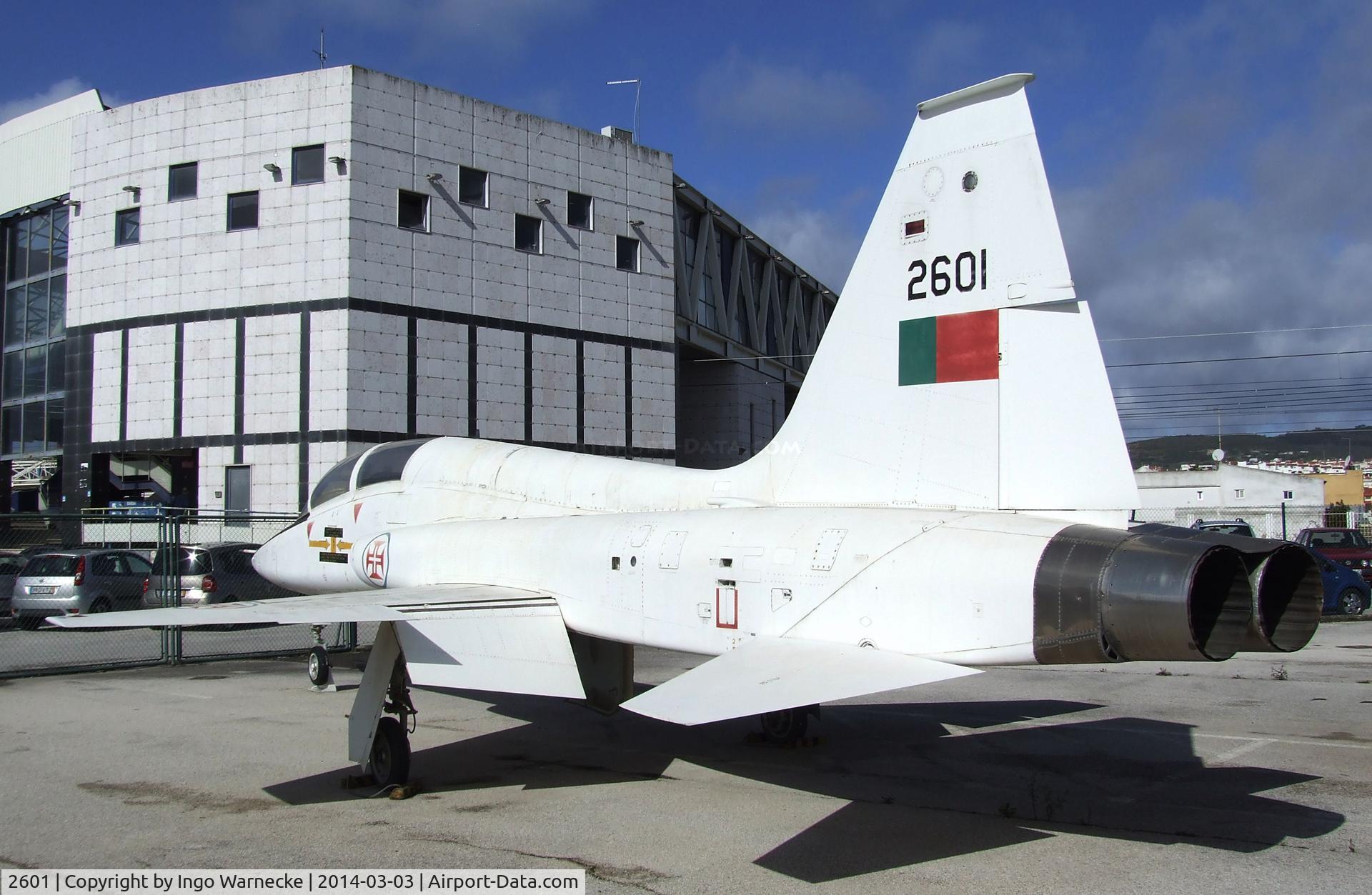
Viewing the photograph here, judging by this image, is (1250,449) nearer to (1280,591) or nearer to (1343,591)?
(1343,591)

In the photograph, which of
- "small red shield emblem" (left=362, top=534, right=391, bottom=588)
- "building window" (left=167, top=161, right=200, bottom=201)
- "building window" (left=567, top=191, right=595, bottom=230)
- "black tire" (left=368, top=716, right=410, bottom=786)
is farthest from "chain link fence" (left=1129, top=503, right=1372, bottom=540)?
"building window" (left=167, top=161, right=200, bottom=201)

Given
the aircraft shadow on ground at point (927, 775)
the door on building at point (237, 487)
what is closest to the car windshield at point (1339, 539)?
the aircraft shadow on ground at point (927, 775)

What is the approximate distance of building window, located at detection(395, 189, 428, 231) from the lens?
29.4m

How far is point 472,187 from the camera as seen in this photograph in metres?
30.4

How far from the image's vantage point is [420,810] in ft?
24.3

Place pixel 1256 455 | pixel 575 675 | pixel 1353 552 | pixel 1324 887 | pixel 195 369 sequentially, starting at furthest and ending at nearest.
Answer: pixel 1256 455
pixel 195 369
pixel 1353 552
pixel 575 675
pixel 1324 887

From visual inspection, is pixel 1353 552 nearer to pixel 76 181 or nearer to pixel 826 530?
pixel 826 530

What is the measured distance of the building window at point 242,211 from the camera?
29.4 m

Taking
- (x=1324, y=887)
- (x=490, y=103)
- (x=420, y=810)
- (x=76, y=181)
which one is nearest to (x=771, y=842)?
(x=420, y=810)

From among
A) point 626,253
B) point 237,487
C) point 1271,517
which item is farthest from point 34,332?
point 1271,517

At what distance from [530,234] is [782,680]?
2766 cm

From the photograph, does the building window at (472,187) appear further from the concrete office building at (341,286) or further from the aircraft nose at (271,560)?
the aircraft nose at (271,560)

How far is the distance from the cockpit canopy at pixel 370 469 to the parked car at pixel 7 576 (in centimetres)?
1044

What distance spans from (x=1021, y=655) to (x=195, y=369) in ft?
97.0
